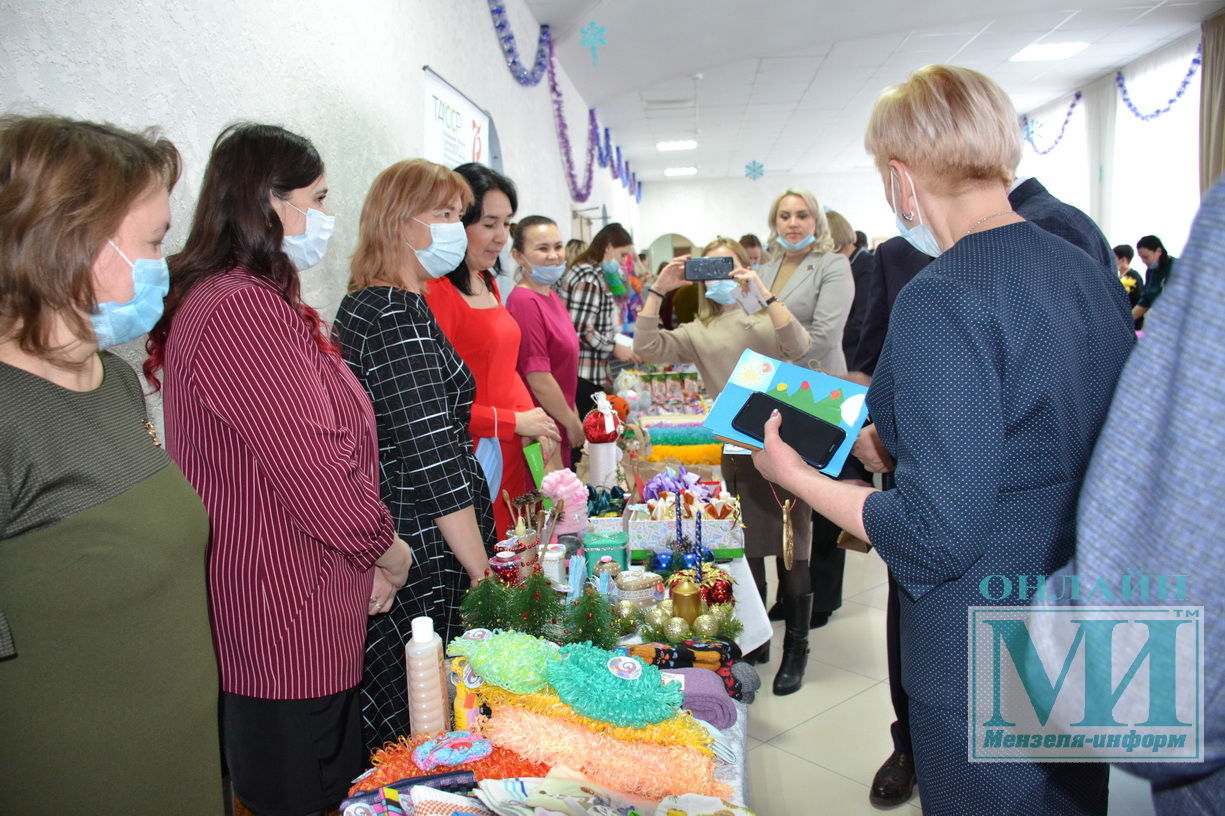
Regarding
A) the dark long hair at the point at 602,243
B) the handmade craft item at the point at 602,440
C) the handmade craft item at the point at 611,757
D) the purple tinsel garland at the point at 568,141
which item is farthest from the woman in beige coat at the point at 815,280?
the purple tinsel garland at the point at 568,141

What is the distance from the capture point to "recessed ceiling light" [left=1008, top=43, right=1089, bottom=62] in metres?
8.33

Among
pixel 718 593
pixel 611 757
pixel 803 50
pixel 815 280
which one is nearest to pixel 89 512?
pixel 611 757

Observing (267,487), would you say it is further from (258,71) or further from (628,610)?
(258,71)

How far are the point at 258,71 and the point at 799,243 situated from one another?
2.04m

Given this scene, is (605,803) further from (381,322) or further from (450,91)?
(450,91)

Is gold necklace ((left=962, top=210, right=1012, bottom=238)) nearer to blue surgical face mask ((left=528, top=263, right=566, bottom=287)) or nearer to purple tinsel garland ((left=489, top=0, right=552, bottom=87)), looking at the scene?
blue surgical face mask ((left=528, top=263, right=566, bottom=287))

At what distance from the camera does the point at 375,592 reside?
5.04ft

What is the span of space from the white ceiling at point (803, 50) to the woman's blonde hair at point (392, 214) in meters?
3.71

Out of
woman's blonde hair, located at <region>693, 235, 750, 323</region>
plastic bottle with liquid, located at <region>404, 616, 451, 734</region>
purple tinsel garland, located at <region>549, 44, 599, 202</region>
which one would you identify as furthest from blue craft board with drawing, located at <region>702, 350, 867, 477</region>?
purple tinsel garland, located at <region>549, 44, 599, 202</region>

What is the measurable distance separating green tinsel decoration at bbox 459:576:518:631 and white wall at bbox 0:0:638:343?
1.04m

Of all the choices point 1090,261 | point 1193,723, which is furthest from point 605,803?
point 1090,261

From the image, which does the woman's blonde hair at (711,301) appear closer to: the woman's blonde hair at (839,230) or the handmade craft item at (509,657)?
the woman's blonde hair at (839,230)

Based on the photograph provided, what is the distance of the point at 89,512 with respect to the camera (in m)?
1.00

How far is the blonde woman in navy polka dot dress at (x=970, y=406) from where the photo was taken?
99 cm
